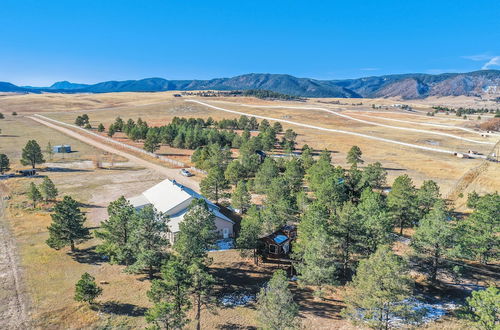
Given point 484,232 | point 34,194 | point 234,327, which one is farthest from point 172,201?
point 484,232

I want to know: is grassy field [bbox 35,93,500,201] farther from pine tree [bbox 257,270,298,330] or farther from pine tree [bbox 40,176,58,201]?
pine tree [bbox 257,270,298,330]

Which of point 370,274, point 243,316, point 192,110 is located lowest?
point 243,316

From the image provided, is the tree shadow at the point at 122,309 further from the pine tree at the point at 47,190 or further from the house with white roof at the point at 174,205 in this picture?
the pine tree at the point at 47,190

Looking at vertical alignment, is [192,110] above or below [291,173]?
above

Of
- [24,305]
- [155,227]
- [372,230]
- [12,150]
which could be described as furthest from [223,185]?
[12,150]

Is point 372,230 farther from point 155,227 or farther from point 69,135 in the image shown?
point 69,135

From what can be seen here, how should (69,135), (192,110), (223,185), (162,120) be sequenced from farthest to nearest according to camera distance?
(192,110), (162,120), (69,135), (223,185)

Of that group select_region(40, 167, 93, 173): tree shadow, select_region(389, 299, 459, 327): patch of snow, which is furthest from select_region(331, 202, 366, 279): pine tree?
select_region(40, 167, 93, 173): tree shadow
